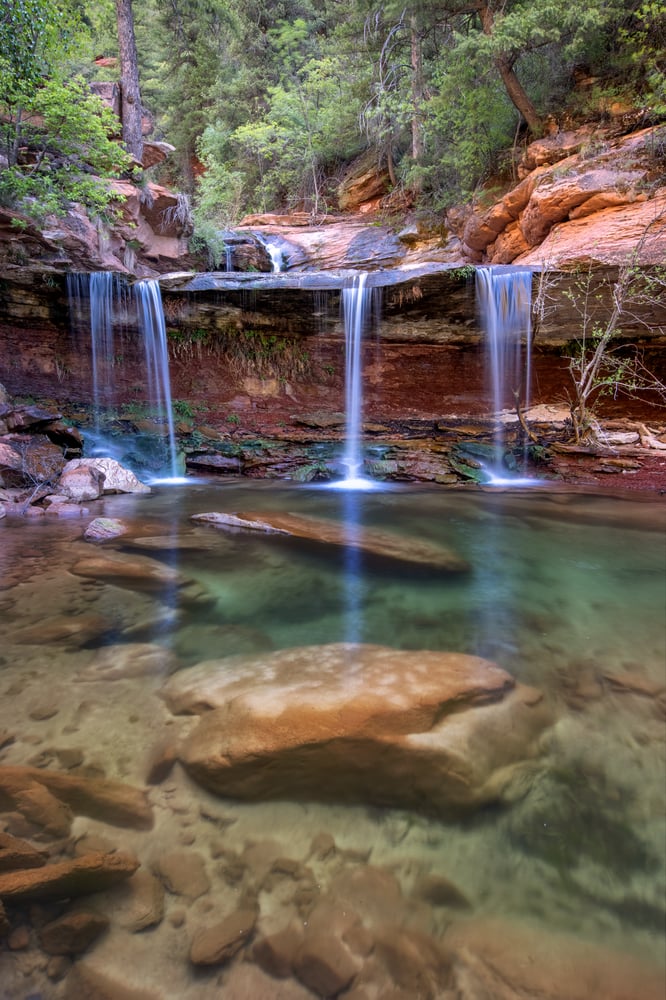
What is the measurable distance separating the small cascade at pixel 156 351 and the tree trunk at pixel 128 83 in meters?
5.75

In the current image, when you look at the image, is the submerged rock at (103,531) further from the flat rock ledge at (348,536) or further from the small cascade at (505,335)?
the small cascade at (505,335)

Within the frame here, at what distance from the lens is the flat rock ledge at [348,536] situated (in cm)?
479

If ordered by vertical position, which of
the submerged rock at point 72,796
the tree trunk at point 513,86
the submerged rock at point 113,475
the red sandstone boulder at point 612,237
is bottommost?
the submerged rock at point 72,796

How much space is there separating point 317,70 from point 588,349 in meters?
19.1

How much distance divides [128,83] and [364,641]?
1843cm

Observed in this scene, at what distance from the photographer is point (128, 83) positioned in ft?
46.8

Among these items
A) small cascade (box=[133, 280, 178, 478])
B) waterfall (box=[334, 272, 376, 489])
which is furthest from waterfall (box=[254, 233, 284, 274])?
waterfall (box=[334, 272, 376, 489])

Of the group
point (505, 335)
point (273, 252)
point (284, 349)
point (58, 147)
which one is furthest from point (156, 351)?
point (505, 335)

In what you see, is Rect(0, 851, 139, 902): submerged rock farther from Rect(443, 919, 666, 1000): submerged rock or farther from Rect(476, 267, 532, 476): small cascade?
Rect(476, 267, 532, 476): small cascade

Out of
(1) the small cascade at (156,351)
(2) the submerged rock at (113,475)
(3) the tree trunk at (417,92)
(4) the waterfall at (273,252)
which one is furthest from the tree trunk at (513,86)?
(2) the submerged rock at (113,475)

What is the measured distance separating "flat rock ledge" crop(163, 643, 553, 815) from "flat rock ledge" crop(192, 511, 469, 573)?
2237 millimetres

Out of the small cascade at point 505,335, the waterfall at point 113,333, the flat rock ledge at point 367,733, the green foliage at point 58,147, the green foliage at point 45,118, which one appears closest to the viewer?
the flat rock ledge at point 367,733

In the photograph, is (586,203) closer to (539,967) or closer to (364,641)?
(364,641)

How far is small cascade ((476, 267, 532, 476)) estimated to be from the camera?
10492 millimetres
